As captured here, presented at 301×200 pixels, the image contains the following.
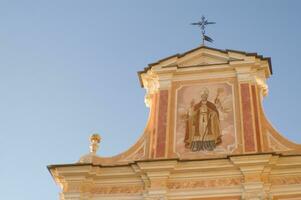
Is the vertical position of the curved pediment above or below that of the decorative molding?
above

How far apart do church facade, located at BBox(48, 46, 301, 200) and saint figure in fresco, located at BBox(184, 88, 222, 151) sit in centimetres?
3

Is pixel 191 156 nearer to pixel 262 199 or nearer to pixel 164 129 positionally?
pixel 164 129

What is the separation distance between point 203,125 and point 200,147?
2.67 ft

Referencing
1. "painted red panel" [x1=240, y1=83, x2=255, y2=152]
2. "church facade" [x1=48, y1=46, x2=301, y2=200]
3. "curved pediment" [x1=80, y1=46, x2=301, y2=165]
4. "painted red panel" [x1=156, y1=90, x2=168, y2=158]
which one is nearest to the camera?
"church facade" [x1=48, y1=46, x2=301, y2=200]

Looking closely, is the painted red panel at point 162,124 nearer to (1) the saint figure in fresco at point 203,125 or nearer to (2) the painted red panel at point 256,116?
(1) the saint figure in fresco at point 203,125

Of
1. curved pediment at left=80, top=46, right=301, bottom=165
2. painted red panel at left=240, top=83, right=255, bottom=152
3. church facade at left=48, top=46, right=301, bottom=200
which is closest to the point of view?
church facade at left=48, top=46, right=301, bottom=200

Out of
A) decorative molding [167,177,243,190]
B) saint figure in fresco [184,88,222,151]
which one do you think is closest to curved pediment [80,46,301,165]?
saint figure in fresco [184,88,222,151]

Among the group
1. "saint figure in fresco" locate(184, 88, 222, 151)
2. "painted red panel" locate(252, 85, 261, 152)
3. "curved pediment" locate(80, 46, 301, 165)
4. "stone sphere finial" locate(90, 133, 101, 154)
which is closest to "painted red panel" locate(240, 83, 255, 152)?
"curved pediment" locate(80, 46, 301, 165)

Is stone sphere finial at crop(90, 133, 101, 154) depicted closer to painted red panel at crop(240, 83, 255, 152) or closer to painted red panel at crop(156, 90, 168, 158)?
painted red panel at crop(156, 90, 168, 158)

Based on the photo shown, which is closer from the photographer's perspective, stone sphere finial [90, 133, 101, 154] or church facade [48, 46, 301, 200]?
church facade [48, 46, 301, 200]

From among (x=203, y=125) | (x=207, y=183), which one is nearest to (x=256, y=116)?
(x=203, y=125)

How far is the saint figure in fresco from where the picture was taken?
53.0ft

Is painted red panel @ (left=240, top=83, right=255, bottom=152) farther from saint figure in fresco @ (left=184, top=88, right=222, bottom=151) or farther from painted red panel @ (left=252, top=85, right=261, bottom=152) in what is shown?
saint figure in fresco @ (left=184, top=88, right=222, bottom=151)

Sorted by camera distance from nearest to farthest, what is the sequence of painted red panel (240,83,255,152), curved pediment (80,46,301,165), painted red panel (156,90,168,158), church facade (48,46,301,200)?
church facade (48,46,301,200) → painted red panel (240,83,255,152) → curved pediment (80,46,301,165) → painted red panel (156,90,168,158)
